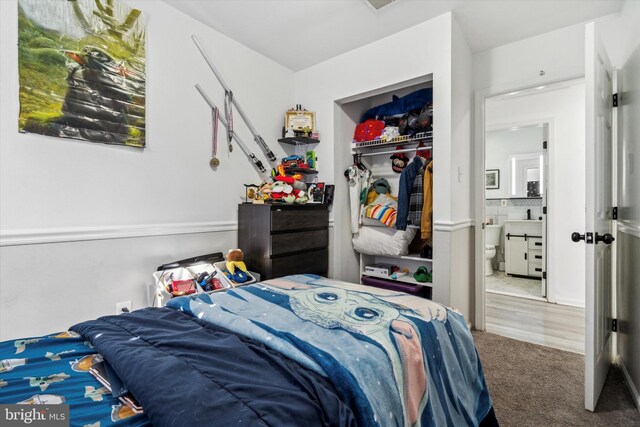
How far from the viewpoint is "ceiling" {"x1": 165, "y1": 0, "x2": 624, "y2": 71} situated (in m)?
2.17

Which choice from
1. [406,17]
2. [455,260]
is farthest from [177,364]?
[406,17]

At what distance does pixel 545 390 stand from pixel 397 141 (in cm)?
206

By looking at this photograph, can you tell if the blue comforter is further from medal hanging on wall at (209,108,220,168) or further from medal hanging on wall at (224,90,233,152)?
medal hanging on wall at (224,90,233,152)

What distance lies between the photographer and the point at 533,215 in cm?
477

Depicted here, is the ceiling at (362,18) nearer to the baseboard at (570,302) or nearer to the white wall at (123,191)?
the white wall at (123,191)

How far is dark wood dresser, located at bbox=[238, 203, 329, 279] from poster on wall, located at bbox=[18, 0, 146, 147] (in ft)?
3.21

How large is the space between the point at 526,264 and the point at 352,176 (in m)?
3.36

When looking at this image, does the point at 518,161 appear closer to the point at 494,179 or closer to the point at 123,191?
the point at 494,179

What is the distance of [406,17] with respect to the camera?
2330 mm

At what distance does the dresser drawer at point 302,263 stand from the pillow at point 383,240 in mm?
360

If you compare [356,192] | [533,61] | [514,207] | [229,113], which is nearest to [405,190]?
[356,192]

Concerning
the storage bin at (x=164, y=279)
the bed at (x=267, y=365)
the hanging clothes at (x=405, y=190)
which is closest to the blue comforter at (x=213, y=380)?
the bed at (x=267, y=365)

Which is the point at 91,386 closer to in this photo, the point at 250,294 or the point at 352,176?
the point at 250,294

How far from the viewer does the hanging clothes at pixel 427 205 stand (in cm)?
249
